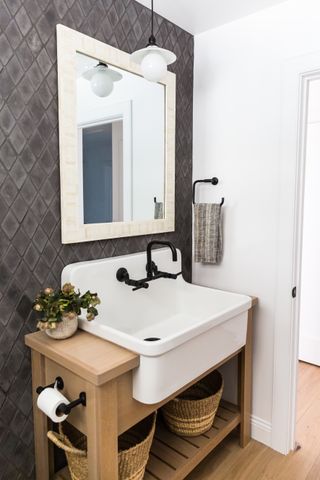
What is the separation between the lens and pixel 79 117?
1.60 meters

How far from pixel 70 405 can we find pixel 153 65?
1.33 m

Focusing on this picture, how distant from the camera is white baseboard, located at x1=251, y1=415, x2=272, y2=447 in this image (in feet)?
6.62

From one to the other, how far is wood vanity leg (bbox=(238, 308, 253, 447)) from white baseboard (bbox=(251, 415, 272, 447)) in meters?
0.05

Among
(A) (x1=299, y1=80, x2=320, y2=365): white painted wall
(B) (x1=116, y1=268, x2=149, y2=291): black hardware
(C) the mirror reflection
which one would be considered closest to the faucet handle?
(B) (x1=116, y1=268, x2=149, y2=291): black hardware

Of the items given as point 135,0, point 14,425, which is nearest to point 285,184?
point 135,0

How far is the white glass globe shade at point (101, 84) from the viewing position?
1654 millimetres

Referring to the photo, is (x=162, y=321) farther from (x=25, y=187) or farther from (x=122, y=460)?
(x=25, y=187)

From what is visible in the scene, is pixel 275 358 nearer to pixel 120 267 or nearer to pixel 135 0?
pixel 120 267

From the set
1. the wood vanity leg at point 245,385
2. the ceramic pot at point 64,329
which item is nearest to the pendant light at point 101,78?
the ceramic pot at point 64,329

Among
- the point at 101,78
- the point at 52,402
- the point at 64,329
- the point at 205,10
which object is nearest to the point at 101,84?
the point at 101,78

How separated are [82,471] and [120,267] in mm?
858

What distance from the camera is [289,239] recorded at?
1863mm

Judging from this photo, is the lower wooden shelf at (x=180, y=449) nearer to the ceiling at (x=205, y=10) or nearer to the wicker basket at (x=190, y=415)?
the wicker basket at (x=190, y=415)

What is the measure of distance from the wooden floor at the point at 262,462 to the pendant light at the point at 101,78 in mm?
1976
